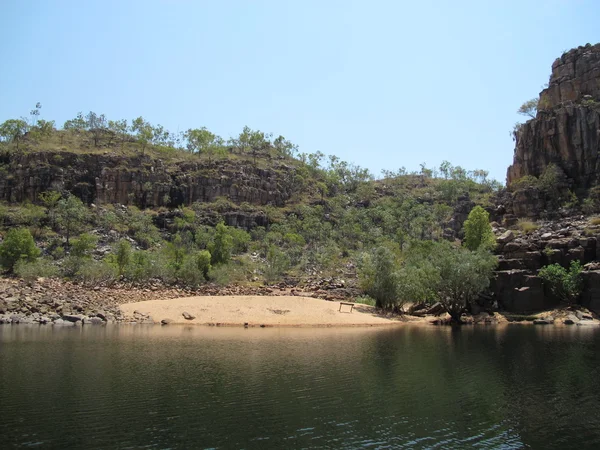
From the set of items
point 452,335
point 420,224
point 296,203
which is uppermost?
point 296,203

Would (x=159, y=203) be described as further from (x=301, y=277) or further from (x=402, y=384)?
(x=402, y=384)

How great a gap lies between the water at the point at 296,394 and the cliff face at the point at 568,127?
226 feet

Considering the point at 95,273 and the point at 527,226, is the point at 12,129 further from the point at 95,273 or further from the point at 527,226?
the point at 527,226

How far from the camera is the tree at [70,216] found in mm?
127250

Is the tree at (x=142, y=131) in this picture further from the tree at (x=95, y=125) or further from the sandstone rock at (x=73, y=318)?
the sandstone rock at (x=73, y=318)

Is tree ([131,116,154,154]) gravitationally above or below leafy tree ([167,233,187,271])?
above

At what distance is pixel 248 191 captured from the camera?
17138 centimetres

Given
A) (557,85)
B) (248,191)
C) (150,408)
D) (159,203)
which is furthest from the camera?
(248,191)

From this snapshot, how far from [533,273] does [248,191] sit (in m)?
116

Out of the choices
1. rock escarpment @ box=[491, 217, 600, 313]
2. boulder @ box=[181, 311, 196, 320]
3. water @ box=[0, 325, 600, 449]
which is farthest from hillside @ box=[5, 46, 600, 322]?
water @ box=[0, 325, 600, 449]

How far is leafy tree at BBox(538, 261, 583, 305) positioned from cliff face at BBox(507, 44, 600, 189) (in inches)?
1539

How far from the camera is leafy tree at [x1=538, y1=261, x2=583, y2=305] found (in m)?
63.3

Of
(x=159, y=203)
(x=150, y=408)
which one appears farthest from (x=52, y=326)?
(x=159, y=203)

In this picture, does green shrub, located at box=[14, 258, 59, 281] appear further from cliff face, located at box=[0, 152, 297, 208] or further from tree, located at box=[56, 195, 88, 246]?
cliff face, located at box=[0, 152, 297, 208]
